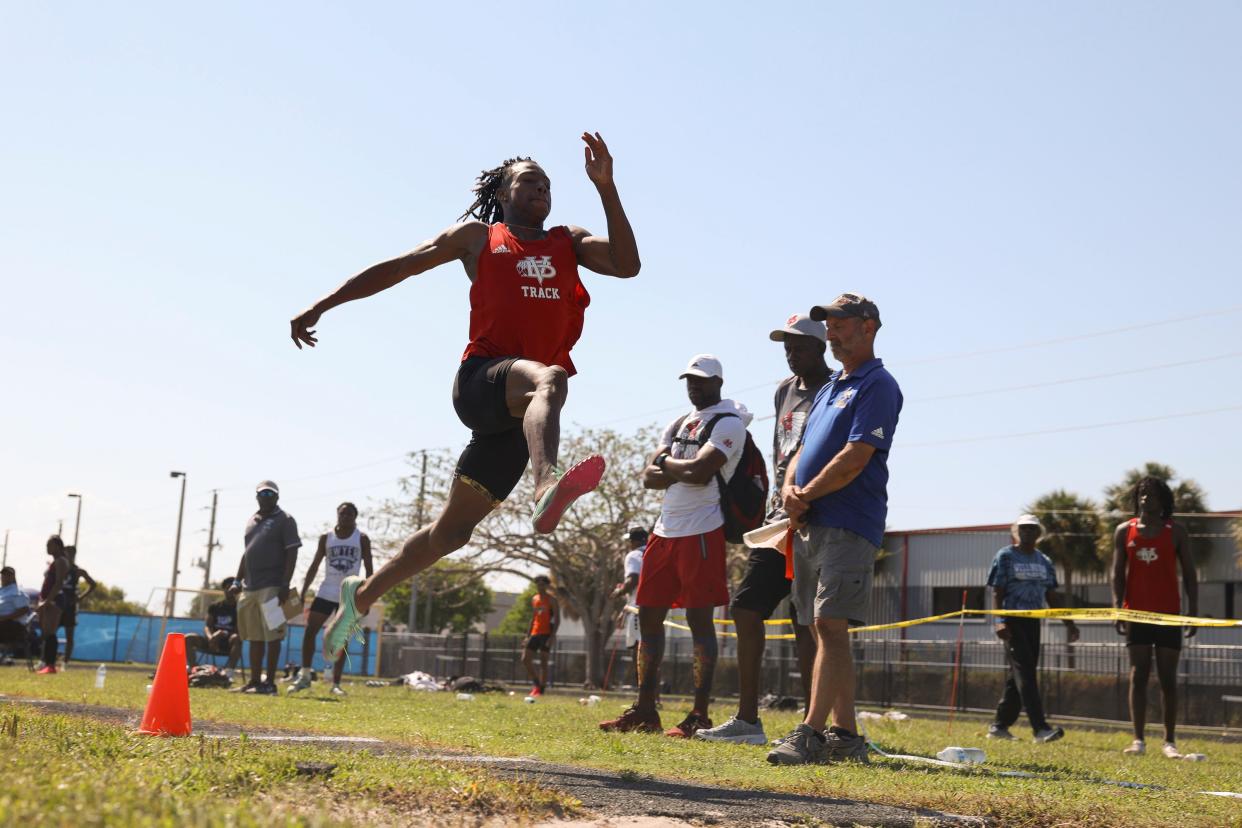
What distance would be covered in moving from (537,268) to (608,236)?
350 mm

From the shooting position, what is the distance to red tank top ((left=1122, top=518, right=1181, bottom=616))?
9.72 meters

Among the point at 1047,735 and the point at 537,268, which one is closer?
the point at 537,268

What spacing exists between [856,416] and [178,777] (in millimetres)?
3583

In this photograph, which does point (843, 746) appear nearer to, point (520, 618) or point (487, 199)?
point (487, 199)

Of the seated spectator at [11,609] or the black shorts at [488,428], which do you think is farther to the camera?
the seated spectator at [11,609]

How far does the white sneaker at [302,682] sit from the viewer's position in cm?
1375

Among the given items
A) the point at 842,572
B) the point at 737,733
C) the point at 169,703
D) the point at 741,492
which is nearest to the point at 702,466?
the point at 741,492

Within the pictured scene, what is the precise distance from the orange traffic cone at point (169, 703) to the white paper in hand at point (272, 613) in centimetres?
775

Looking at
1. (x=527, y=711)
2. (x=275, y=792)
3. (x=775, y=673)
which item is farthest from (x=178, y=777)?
(x=775, y=673)

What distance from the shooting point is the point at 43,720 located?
5129 mm

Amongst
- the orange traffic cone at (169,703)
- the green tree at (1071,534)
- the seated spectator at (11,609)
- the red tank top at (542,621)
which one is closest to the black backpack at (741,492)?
the orange traffic cone at (169,703)

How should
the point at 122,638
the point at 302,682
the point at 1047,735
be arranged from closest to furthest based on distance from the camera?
the point at 1047,735
the point at 302,682
the point at 122,638

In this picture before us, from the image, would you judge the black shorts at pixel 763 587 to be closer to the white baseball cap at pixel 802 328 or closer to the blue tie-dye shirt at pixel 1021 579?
the white baseball cap at pixel 802 328

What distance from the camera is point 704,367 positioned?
8.46 meters
